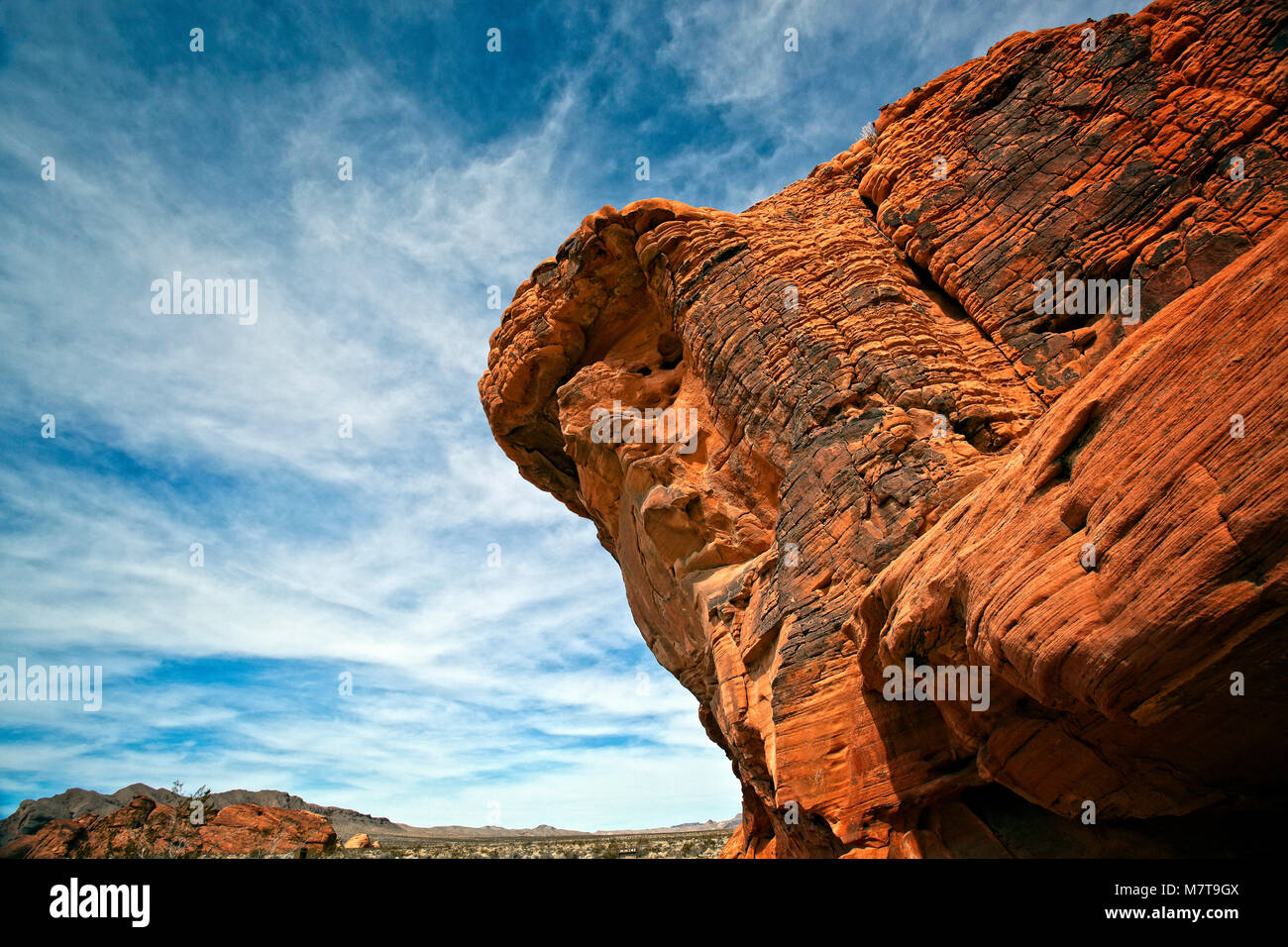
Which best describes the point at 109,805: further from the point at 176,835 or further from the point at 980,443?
the point at 980,443

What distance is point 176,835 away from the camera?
2380 cm

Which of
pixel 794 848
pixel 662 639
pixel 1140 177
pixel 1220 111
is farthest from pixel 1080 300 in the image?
pixel 662 639

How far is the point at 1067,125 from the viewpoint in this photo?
1587 centimetres

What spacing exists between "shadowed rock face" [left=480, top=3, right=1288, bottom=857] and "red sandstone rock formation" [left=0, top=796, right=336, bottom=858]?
61.4 feet

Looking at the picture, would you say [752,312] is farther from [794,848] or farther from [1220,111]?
[794,848]

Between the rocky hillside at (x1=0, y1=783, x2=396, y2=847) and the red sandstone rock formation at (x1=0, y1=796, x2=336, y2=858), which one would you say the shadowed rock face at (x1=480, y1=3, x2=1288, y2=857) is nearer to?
the red sandstone rock formation at (x1=0, y1=796, x2=336, y2=858)

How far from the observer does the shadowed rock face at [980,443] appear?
Answer: 22.0 feet

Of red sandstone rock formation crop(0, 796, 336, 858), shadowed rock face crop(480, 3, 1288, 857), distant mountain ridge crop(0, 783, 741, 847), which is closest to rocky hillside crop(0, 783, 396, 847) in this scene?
distant mountain ridge crop(0, 783, 741, 847)

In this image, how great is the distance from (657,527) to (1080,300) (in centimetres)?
1258

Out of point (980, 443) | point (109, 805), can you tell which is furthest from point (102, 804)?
point (980, 443)

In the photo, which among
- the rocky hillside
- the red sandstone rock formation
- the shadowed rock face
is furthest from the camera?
the rocky hillside

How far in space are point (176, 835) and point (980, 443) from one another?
29.6 m

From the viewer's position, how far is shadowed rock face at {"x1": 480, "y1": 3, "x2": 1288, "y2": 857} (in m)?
6.69

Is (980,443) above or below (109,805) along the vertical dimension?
above
